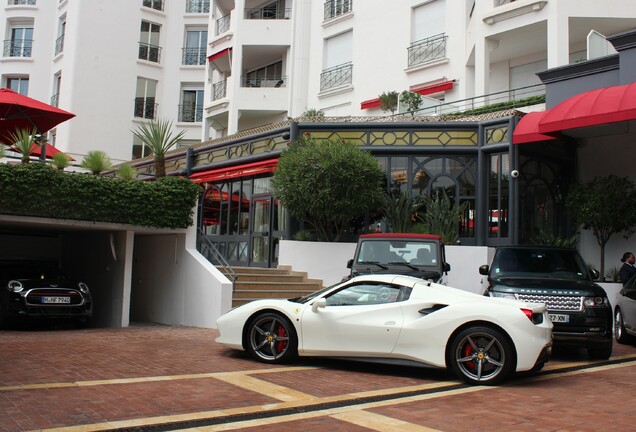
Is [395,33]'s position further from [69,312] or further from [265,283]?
[69,312]

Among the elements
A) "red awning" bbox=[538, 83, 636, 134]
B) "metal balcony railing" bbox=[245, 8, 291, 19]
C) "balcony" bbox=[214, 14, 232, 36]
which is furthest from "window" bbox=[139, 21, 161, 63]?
"red awning" bbox=[538, 83, 636, 134]

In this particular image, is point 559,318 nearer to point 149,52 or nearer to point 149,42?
point 149,52

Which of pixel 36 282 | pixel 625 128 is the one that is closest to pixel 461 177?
pixel 625 128

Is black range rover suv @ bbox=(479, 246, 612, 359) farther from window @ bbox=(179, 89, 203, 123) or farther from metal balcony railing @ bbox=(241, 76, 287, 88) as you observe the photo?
window @ bbox=(179, 89, 203, 123)

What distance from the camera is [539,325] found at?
7250 millimetres

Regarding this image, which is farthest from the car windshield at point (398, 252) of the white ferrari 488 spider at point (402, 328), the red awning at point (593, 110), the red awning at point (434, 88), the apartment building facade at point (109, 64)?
the apartment building facade at point (109, 64)

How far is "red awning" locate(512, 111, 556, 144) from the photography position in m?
14.9

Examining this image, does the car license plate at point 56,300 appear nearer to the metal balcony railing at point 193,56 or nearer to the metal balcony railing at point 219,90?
Answer: the metal balcony railing at point 219,90

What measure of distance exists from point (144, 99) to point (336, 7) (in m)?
12.6

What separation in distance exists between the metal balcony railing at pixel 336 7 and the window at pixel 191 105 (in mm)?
10620

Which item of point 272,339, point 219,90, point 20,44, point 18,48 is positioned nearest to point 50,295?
point 272,339

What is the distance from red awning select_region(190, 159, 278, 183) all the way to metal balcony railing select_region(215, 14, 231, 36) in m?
9.72

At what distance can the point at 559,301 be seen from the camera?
9.09 metres

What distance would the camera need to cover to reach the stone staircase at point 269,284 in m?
14.2
